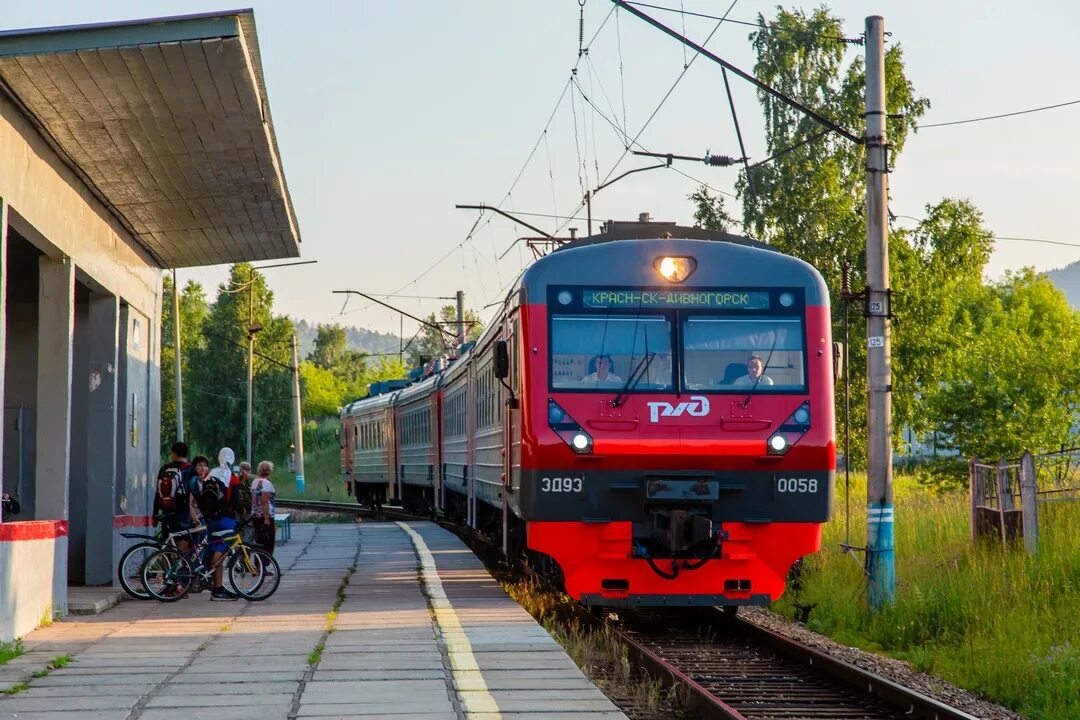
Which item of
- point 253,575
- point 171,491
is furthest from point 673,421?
point 171,491

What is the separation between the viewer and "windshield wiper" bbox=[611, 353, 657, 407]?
39.0ft

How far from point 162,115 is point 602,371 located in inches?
160

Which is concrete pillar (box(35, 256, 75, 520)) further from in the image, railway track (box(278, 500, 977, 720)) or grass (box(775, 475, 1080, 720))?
grass (box(775, 475, 1080, 720))

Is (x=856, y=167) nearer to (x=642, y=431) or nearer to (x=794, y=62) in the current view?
(x=794, y=62)

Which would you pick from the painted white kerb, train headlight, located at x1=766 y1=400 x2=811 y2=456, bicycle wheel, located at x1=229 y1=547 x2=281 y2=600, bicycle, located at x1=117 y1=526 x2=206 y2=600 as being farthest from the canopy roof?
train headlight, located at x1=766 y1=400 x2=811 y2=456

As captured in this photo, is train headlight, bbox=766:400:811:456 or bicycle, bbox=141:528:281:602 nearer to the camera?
train headlight, bbox=766:400:811:456

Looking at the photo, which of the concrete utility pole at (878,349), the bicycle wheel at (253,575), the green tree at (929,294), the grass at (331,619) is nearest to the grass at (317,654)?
the grass at (331,619)

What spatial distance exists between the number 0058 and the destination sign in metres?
1.46

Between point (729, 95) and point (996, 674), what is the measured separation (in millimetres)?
6561

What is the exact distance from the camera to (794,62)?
3869cm

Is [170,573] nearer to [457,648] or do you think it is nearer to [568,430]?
[568,430]

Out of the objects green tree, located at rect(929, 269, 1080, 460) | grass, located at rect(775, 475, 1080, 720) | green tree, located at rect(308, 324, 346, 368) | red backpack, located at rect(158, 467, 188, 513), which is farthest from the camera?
green tree, located at rect(308, 324, 346, 368)

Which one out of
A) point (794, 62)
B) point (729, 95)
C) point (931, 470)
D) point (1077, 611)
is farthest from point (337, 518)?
point (1077, 611)

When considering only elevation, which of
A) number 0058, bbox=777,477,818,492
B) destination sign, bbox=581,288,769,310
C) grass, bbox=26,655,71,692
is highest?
destination sign, bbox=581,288,769,310
